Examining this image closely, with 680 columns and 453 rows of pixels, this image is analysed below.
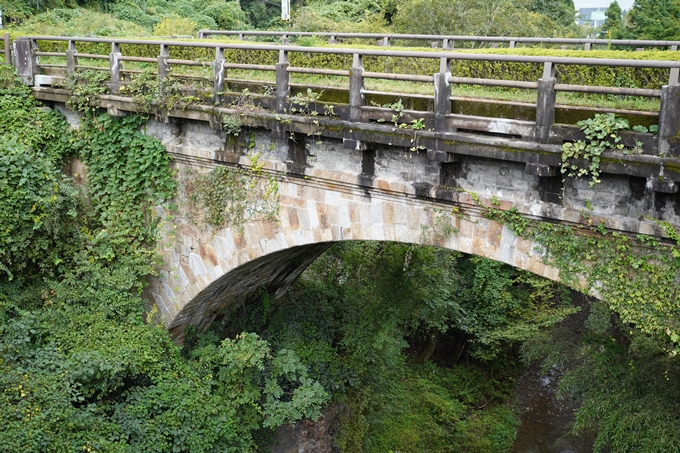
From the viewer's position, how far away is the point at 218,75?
862cm

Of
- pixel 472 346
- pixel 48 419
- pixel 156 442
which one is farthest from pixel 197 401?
pixel 472 346

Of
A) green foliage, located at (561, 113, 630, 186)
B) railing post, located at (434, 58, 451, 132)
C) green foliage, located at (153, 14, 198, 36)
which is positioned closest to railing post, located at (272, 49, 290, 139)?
railing post, located at (434, 58, 451, 132)

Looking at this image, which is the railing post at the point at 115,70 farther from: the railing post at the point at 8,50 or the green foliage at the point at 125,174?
the railing post at the point at 8,50

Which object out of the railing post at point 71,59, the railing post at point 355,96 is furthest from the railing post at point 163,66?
the railing post at point 355,96

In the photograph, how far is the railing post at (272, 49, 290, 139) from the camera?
7.92m

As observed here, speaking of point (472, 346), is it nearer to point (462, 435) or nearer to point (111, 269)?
point (462, 435)

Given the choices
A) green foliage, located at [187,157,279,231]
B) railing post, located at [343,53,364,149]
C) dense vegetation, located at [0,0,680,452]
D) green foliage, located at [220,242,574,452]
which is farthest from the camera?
green foliage, located at [220,242,574,452]

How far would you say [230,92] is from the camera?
8.59 metres

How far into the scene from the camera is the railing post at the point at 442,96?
6.67 metres

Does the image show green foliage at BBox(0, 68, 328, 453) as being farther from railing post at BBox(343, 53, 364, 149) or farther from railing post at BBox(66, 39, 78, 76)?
railing post at BBox(343, 53, 364, 149)

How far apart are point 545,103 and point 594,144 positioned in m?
0.57

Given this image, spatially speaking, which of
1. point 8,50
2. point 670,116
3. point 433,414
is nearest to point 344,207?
point 670,116

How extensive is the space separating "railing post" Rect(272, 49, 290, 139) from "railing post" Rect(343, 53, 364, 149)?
3.23 feet

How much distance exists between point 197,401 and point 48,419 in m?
1.96
